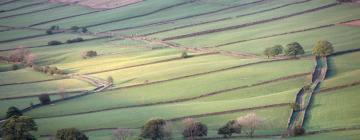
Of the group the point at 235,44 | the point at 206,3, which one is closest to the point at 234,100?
the point at 235,44

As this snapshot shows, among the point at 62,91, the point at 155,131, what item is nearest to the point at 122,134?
the point at 155,131

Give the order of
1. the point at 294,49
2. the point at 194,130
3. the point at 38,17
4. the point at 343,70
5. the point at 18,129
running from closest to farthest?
the point at 194,130, the point at 18,129, the point at 343,70, the point at 294,49, the point at 38,17

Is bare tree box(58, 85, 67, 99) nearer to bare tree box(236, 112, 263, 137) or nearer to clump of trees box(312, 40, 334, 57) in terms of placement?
bare tree box(236, 112, 263, 137)

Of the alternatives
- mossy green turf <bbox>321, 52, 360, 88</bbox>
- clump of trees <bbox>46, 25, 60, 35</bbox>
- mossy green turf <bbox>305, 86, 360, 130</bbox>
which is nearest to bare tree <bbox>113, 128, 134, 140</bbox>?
mossy green turf <bbox>305, 86, 360, 130</bbox>

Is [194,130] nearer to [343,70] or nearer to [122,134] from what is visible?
[122,134]

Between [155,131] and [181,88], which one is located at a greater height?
[181,88]

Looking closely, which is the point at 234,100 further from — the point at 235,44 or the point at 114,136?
the point at 235,44
